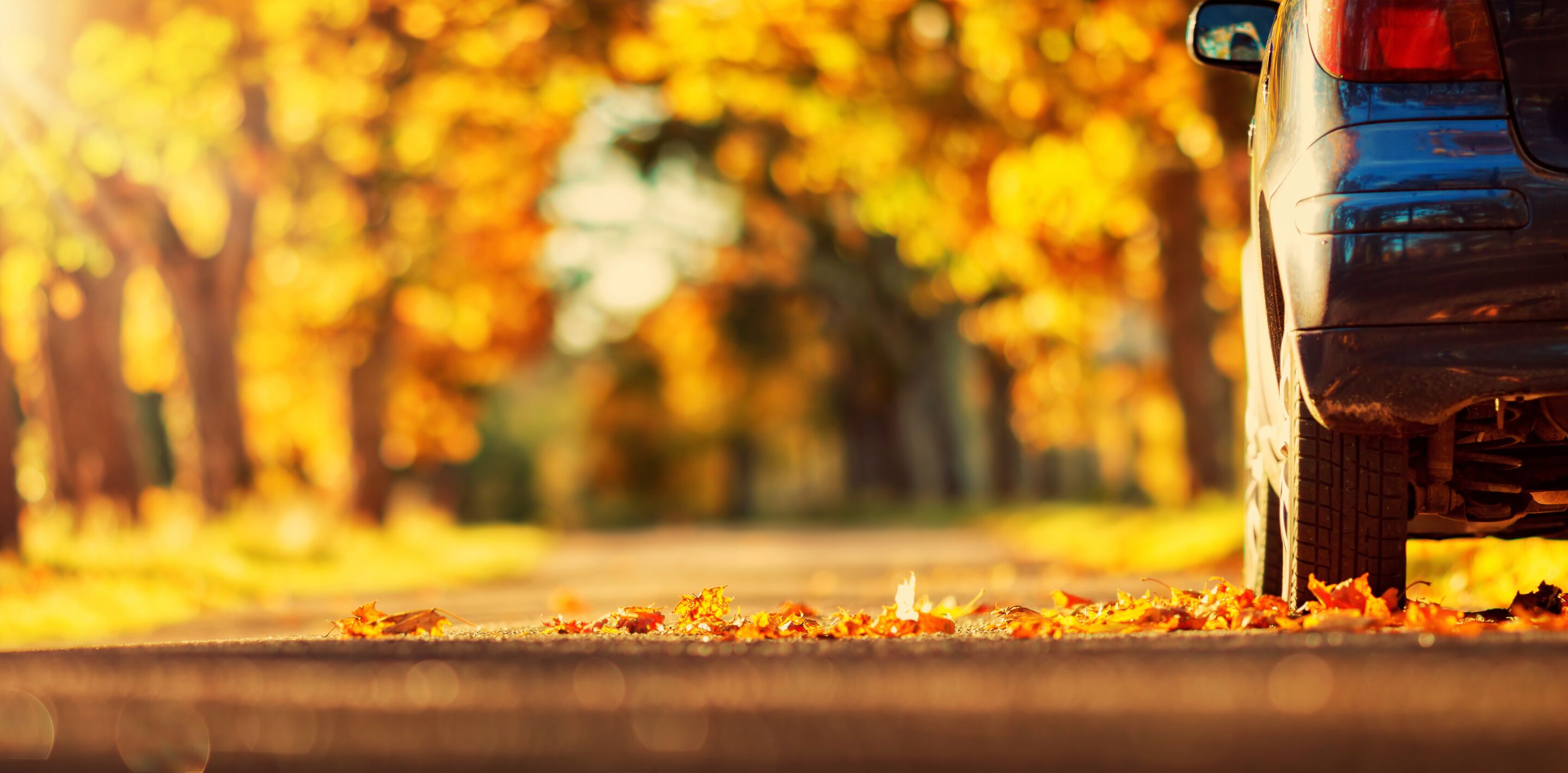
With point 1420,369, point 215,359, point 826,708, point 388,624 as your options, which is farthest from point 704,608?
point 215,359

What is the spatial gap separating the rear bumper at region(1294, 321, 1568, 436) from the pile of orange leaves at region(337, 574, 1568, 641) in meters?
0.50

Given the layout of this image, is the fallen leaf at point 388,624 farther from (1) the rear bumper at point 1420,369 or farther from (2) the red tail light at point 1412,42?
(2) the red tail light at point 1412,42

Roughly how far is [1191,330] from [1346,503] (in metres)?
13.3

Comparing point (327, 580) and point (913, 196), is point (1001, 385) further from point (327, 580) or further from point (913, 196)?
point (327, 580)

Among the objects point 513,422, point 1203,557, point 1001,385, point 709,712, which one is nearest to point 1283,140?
point 709,712

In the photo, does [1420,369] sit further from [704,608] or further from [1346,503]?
[704,608]

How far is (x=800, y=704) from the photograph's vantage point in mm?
4141

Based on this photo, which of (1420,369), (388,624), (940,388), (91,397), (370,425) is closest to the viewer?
(1420,369)

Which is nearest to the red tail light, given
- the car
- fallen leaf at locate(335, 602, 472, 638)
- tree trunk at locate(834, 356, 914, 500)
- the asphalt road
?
the car

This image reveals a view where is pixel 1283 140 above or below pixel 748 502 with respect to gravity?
above

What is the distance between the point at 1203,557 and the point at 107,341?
9.88 metres

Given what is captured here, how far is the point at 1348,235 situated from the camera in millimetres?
4992

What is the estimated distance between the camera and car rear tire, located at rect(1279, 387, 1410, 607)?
5324 mm

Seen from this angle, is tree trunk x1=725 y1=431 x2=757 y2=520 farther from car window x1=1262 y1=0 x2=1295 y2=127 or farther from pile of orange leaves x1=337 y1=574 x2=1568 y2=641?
car window x1=1262 y1=0 x2=1295 y2=127
